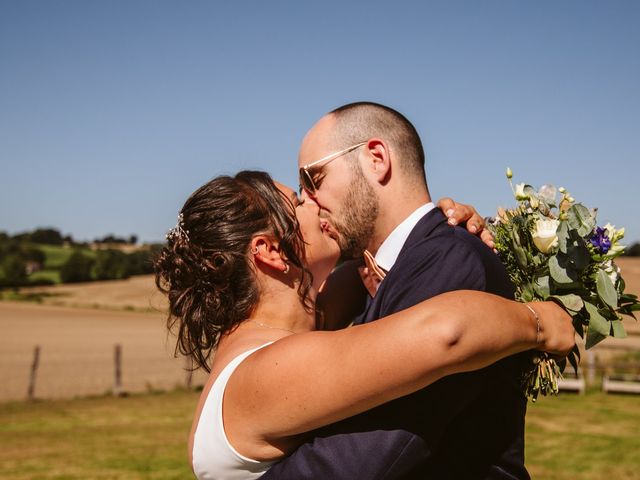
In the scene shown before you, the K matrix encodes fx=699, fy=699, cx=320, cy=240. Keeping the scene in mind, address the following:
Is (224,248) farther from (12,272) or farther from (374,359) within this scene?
(12,272)

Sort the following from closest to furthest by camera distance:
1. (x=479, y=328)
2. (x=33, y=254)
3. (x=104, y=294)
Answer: (x=479, y=328)
(x=104, y=294)
(x=33, y=254)

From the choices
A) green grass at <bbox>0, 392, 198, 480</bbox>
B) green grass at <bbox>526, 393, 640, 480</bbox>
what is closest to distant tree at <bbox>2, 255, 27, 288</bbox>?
green grass at <bbox>0, 392, 198, 480</bbox>

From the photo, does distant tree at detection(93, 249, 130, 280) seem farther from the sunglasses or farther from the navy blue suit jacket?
the navy blue suit jacket

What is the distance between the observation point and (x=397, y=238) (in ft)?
11.5

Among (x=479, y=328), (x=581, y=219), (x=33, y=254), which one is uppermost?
(x=581, y=219)

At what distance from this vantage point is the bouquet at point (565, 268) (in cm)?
292

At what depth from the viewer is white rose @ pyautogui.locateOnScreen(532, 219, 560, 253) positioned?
300 centimetres

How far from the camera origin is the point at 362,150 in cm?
374

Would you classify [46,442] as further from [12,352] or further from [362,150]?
[12,352]

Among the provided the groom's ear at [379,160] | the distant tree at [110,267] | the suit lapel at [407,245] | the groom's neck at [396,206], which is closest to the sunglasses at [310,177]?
the groom's ear at [379,160]

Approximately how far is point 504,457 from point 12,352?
139 feet

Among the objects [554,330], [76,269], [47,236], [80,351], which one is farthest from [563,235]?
[47,236]

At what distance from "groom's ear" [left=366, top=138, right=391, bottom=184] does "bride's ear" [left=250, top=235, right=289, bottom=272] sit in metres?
0.75

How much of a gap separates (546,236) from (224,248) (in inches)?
55.5
